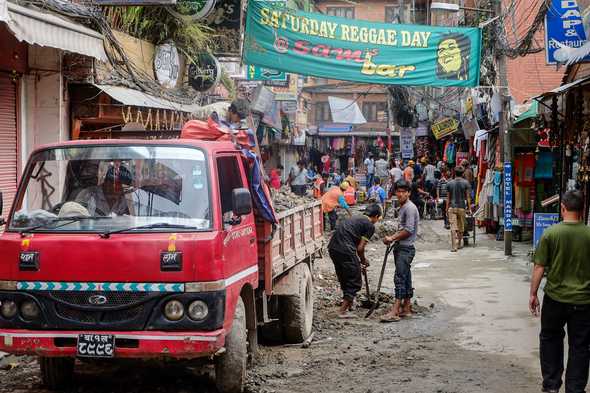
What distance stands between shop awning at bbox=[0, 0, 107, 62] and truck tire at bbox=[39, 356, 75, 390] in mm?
3449

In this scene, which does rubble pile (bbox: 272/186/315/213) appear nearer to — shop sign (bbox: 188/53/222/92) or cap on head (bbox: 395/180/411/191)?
cap on head (bbox: 395/180/411/191)

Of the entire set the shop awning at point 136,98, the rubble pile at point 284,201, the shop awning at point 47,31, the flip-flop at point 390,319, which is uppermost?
the shop awning at point 47,31

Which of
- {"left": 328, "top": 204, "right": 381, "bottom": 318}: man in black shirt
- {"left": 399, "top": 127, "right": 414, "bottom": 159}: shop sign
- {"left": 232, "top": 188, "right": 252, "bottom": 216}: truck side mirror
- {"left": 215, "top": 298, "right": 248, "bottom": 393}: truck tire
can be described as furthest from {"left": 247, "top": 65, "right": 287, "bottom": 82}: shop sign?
{"left": 399, "top": 127, "right": 414, "bottom": 159}: shop sign

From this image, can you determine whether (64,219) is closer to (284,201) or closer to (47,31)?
(47,31)

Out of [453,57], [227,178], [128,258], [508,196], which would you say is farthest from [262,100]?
[128,258]

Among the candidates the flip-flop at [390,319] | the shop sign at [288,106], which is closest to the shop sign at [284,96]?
the shop sign at [288,106]

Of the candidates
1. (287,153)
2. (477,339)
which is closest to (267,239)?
(477,339)

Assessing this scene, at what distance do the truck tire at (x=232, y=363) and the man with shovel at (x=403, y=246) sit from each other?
4.63 m

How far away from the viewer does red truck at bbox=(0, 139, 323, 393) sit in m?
5.87

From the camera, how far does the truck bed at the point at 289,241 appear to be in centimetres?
797

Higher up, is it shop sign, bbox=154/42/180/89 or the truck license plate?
shop sign, bbox=154/42/180/89

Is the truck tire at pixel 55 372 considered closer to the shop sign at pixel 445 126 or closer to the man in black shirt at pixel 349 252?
the man in black shirt at pixel 349 252

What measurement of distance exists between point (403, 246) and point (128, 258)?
5.88 meters

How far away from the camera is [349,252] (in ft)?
36.7
